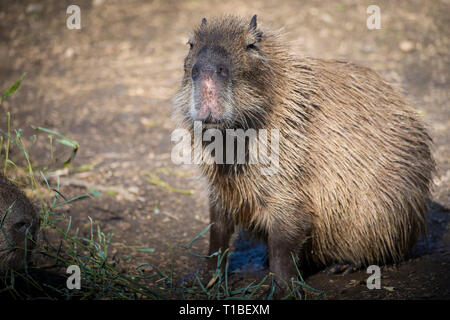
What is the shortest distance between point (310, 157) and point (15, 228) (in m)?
1.64

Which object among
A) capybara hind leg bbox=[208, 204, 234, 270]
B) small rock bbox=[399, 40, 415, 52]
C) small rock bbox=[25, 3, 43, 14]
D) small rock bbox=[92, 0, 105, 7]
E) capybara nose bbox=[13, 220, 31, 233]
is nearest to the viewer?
capybara nose bbox=[13, 220, 31, 233]

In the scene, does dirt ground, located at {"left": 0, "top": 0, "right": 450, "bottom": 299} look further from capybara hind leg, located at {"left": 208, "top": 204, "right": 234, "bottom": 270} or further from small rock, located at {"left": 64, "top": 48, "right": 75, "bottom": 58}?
capybara hind leg, located at {"left": 208, "top": 204, "right": 234, "bottom": 270}

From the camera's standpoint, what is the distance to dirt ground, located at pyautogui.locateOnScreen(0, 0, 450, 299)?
132 inches

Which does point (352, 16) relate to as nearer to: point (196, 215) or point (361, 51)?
point (361, 51)

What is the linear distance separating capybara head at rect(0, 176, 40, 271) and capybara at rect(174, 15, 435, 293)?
989 millimetres

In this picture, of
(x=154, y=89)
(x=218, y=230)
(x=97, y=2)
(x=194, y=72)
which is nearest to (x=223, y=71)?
(x=194, y=72)

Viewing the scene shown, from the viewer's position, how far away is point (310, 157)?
9.13 feet

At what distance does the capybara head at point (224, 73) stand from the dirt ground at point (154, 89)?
0.85 metres

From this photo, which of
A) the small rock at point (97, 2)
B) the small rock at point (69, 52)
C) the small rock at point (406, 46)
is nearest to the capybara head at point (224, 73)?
the small rock at point (406, 46)

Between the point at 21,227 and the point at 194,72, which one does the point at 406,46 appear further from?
the point at 21,227

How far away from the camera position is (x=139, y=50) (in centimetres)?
669

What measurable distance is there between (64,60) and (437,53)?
A: 4798 mm

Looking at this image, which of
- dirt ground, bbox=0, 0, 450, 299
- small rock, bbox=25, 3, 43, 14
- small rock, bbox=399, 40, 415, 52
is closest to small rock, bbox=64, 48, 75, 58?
dirt ground, bbox=0, 0, 450, 299

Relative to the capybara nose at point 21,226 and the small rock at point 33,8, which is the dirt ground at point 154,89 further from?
the capybara nose at point 21,226
